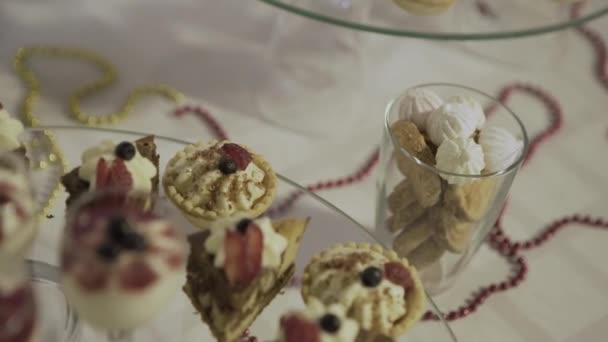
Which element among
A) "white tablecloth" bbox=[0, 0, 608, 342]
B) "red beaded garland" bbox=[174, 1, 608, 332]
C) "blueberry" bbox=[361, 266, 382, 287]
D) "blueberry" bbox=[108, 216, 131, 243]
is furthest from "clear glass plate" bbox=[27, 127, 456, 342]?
"blueberry" bbox=[108, 216, 131, 243]

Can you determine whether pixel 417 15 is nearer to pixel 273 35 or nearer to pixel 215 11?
pixel 273 35

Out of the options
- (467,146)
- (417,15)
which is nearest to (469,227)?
(467,146)

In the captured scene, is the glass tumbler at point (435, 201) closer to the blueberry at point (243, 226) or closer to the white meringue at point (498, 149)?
the white meringue at point (498, 149)

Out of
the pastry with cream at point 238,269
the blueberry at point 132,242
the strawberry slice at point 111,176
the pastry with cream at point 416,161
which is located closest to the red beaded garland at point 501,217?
the pastry with cream at point 238,269

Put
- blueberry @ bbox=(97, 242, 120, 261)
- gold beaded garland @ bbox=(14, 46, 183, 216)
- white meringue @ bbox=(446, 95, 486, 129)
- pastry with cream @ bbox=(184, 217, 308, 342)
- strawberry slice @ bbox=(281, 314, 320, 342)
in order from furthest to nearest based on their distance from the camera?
gold beaded garland @ bbox=(14, 46, 183, 216)
white meringue @ bbox=(446, 95, 486, 129)
pastry with cream @ bbox=(184, 217, 308, 342)
strawberry slice @ bbox=(281, 314, 320, 342)
blueberry @ bbox=(97, 242, 120, 261)

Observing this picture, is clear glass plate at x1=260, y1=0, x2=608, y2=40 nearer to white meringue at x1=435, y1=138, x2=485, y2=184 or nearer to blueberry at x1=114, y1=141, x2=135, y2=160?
white meringue at x1=435, y1=138, x2=485, y2=184

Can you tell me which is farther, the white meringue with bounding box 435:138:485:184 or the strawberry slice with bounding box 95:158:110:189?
the white meringue with bounding box 435:138:485:184
